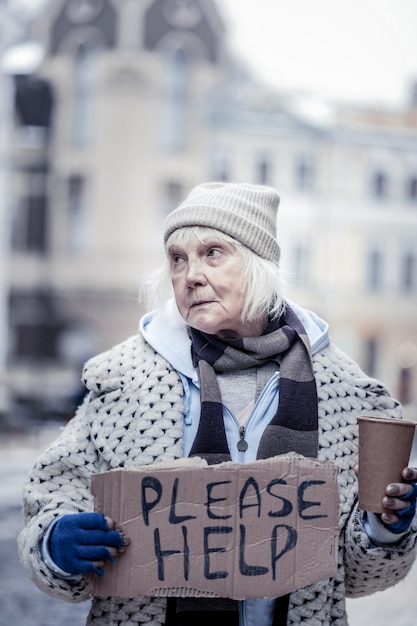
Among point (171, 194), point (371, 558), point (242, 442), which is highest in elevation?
point (242, 442)

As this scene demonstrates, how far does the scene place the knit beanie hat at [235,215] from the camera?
2.16 m

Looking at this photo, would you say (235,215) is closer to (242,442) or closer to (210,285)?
(210,285)

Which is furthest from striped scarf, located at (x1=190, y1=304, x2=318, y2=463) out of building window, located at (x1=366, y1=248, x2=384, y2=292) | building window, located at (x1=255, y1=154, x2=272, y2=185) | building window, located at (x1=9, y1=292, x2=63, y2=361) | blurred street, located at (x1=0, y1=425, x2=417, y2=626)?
building window, located at (x1=9, y1=292, x2=63, y2=361)

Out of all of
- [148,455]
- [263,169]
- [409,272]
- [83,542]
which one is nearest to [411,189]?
[409,272]

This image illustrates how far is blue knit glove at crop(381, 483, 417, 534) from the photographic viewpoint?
6.30 feet

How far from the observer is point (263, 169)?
1870 centimetres

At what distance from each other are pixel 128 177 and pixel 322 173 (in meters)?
4.47

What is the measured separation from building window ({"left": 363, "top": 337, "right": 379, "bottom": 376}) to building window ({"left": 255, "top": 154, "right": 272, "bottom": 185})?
3.83 meters

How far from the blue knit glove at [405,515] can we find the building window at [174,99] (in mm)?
18573

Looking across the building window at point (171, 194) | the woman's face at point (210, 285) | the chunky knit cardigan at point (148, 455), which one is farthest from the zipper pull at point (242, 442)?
the building window at point (171, 194)

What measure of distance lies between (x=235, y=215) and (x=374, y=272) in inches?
606

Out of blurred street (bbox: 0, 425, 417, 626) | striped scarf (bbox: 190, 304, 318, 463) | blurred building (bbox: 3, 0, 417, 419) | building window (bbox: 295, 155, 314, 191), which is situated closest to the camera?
striped scarf (bbox: 190, 304, 318, 463)

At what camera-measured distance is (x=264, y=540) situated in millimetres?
1927

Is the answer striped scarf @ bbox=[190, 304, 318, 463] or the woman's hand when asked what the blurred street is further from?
the woman's hand
